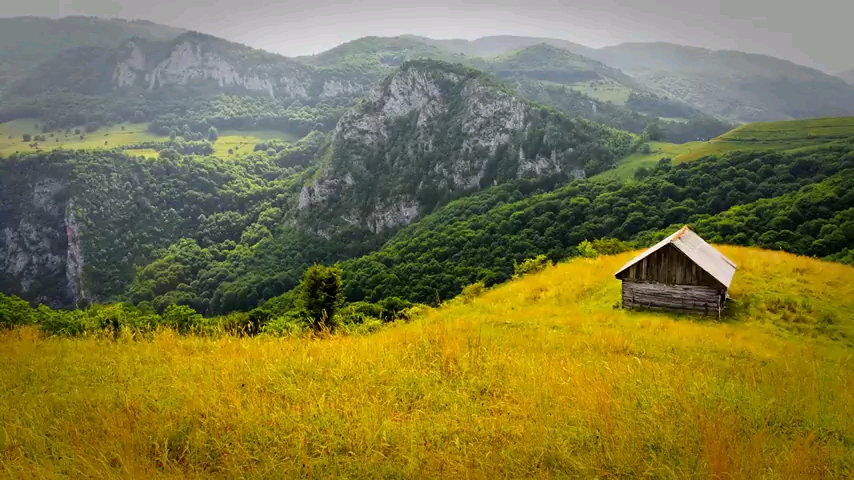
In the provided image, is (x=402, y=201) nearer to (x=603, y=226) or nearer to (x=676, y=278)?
(x=603, y=226)

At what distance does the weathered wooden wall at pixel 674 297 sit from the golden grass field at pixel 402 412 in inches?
488

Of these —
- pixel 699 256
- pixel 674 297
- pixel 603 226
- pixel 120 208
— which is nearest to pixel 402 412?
pixel 674 297

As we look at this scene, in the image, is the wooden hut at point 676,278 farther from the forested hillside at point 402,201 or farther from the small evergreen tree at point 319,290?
the forested hillside at point 402,201

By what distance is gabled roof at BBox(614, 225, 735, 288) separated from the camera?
18641 millimetres

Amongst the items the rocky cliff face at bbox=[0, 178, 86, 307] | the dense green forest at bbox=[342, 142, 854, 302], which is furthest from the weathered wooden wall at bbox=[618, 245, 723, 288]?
the rocky cliff face at bbox=[0, 178, 86, 307]

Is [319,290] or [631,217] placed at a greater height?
[631,217]

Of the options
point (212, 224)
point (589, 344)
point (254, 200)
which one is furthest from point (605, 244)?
point (254, 200)

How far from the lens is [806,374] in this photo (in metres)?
6.75

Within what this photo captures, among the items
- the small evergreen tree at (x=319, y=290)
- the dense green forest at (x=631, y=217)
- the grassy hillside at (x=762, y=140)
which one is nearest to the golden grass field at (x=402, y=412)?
the small evergreen tree at (x=319, y=290)

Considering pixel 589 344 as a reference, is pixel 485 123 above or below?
above

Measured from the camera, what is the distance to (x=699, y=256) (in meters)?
19.6

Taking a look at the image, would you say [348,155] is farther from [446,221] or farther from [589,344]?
[589,344]

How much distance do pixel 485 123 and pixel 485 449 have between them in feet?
572

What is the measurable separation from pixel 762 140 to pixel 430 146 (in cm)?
10872
